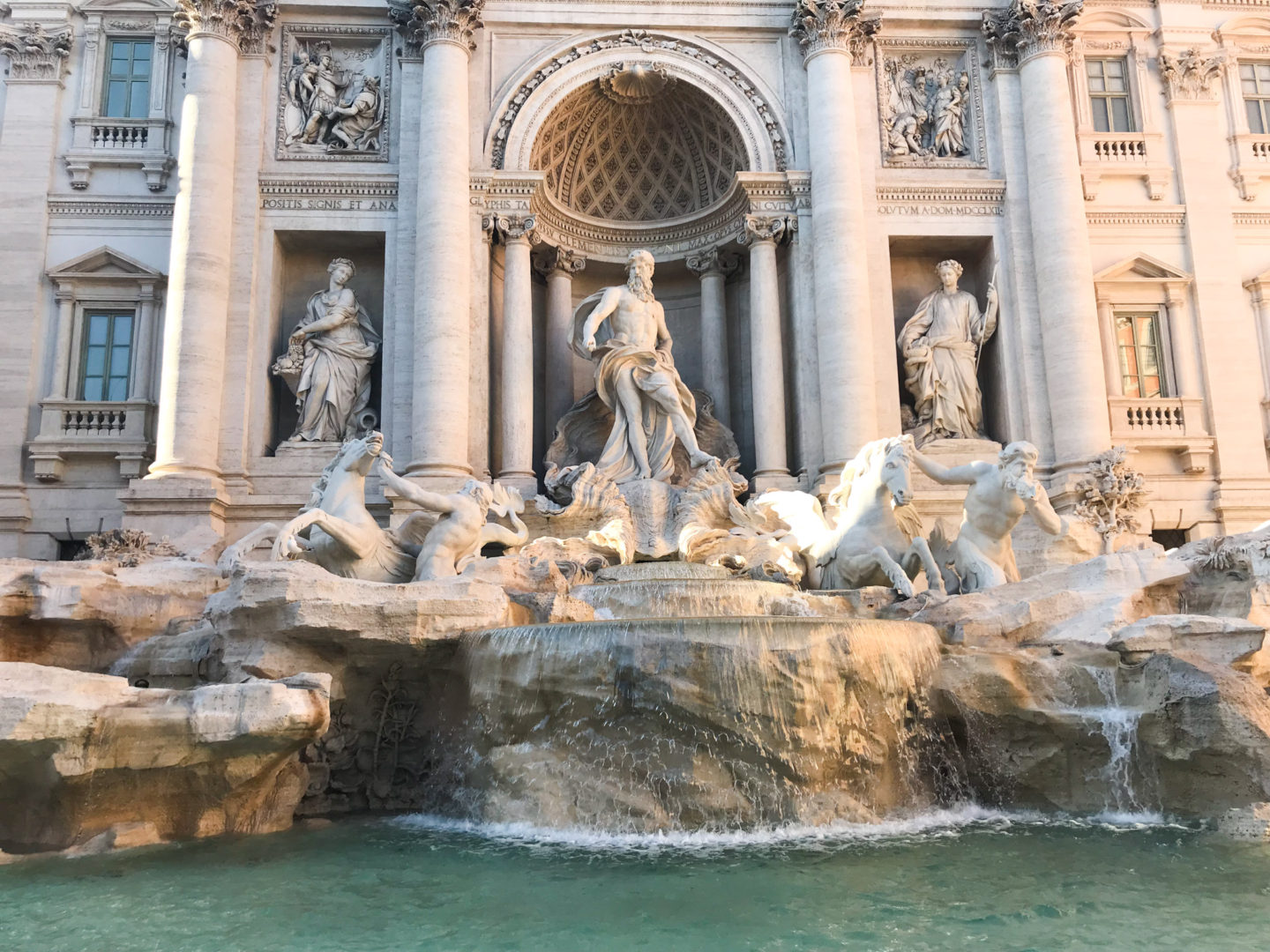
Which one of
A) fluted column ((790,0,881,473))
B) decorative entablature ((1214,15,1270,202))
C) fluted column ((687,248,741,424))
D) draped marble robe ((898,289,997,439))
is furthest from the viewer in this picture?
decorative entablature ((1214,15,1270,202))

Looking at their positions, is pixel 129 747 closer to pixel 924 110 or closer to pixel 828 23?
pixel 828 23

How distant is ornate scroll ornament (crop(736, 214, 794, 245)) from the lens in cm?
1609

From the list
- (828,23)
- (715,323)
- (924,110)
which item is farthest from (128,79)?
(924,110)

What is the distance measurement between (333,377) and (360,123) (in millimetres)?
4252

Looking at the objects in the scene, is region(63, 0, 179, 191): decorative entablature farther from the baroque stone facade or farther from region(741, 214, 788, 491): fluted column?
region(741, 214, 788, 491): fluted column

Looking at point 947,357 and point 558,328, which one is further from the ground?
point 558,328

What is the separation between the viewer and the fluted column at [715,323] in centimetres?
1708

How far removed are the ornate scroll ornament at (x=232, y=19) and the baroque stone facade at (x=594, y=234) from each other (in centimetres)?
5

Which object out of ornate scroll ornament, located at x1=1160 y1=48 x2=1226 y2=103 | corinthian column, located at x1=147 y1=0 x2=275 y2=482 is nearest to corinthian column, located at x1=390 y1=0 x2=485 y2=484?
corinthian column, located at x1=147 y1=0 x2=275 y2=482

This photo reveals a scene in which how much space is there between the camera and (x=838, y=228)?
51.4 feet

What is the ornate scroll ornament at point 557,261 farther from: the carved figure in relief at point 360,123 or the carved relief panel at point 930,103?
the carved relief panel at point 930,103

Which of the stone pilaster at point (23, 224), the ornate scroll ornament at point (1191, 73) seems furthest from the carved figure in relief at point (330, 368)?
the ornate scroll ornament at point (1191, 73)

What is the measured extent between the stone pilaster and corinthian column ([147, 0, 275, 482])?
206 centimetres

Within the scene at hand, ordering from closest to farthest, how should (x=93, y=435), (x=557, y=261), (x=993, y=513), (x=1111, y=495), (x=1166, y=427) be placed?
(x=993, y=513) < (x=1111, y=495) < (x=93, y=435) < (x=1166, y=427) < (x=557, y=261)
